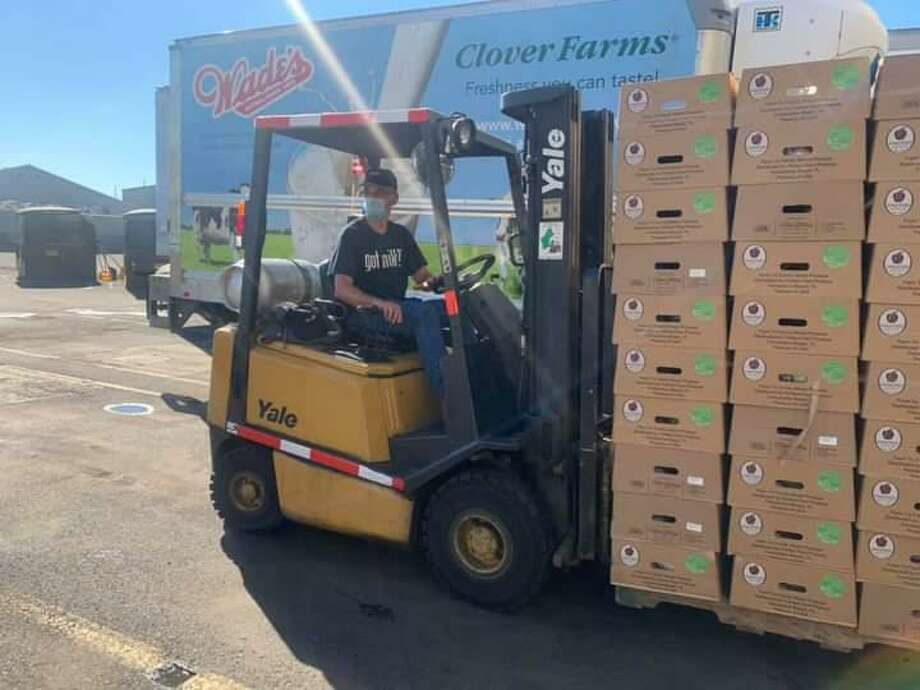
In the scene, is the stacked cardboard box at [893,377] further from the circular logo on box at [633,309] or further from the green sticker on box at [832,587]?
the circular logo on box at [633,309]

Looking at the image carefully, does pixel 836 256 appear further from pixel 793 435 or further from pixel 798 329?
pixel 793 435

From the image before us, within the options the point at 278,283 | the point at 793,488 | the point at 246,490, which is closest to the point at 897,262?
the point at 793,488

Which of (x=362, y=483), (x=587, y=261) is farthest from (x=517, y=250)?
(x=362, y=483)

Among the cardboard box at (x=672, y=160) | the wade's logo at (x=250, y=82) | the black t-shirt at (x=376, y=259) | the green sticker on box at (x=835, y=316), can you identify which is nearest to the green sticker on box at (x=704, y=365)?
the green sticker on box at (x=835, y=316)

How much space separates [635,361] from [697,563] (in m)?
0.91

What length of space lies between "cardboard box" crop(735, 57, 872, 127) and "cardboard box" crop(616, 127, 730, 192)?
0.14m

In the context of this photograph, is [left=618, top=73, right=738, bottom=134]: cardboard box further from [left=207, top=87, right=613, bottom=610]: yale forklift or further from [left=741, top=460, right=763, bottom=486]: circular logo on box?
[left=741, top=460, right=763, bottom=486]: circular logo on box

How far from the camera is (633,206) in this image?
3582 mm

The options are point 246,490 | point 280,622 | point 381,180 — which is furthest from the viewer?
point 246,490

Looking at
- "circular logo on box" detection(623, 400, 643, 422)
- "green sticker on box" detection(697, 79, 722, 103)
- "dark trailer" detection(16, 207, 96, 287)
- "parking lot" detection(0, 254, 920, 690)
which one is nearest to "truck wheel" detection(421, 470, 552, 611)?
"parking lot" detection(0, 254, 920, 690)

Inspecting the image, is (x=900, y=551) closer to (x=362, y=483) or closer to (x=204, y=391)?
(x=362, y=483)

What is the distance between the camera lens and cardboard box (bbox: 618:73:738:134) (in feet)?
11.1

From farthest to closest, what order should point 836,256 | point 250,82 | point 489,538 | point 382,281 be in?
1. point 250,82
2. point 382,281
3. point 489,538
4. point 836,256

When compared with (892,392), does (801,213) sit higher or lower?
higher
